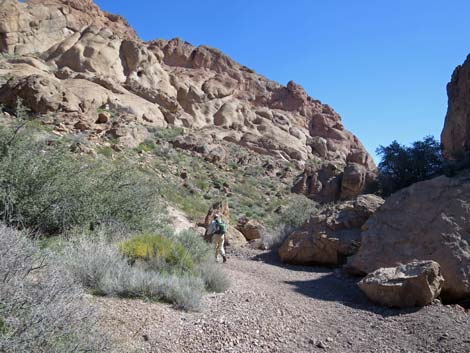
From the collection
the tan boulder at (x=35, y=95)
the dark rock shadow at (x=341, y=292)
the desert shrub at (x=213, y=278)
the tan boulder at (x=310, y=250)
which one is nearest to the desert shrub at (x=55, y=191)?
the desert shrub at (x=213, y=278)

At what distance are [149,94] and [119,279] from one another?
3782 cm

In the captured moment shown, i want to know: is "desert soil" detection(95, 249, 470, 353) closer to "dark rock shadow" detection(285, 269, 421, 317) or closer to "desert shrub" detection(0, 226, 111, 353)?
"dark rock shadow" detection(285, 269, 421, 317)

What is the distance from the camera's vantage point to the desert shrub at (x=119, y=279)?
16.6 ft

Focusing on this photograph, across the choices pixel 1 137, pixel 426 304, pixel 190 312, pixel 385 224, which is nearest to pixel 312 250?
pixel 385 224

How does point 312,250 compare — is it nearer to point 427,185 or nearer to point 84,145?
point 427,185

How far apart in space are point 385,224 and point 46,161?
24.2ft

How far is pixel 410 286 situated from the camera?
257 inches

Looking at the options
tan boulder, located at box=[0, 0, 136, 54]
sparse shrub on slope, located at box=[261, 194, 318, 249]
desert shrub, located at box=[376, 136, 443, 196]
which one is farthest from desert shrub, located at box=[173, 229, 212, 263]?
tan boulder, located at box=[0, 0, 136, 54]

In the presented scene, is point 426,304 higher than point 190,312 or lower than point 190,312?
higher

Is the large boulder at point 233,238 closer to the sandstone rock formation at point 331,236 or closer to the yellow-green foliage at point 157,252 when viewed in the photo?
the sandstone rock formation at point 331,236

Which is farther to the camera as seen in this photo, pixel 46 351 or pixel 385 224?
pixel 385 224

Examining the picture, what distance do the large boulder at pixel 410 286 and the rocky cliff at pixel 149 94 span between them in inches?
517

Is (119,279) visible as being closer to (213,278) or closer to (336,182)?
(213,278)

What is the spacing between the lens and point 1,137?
737 centimetres
